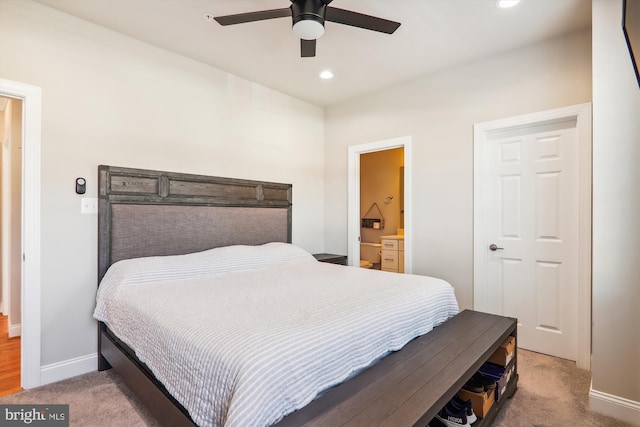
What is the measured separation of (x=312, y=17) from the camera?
1.85 m

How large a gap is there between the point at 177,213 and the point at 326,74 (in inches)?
80.7

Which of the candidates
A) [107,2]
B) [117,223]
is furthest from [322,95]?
[117,223]

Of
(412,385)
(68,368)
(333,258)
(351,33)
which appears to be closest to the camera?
(412,385)

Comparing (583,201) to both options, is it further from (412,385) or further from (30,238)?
(30,238)

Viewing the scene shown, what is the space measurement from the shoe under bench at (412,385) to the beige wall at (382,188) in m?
3.96

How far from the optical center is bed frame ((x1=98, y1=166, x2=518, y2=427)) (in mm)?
1188

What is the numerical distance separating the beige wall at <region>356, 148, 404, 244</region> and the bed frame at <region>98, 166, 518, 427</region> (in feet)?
8.43

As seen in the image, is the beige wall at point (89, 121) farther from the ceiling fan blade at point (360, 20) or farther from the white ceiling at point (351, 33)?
the ceiling fan blade at point (360, 20)

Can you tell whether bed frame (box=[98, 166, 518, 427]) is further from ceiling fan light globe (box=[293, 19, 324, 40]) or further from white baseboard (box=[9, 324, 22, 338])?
ceiling fan light globe (box=[293, 19, 324, 40])

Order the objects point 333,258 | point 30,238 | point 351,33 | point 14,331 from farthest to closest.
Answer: point 333,258 < point 14,331 < point 351,33 < point 30,238

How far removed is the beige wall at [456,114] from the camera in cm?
263

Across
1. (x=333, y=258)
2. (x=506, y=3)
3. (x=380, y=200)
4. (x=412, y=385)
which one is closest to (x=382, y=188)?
(x=380, y=200)

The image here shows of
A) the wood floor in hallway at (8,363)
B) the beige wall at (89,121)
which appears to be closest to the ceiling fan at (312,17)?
the beige wall at (89,121)

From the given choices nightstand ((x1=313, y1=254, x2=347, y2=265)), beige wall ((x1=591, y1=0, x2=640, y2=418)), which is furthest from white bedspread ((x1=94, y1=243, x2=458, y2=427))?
nightstand ((x1=313, y1=254, x2=347, y2=265))
